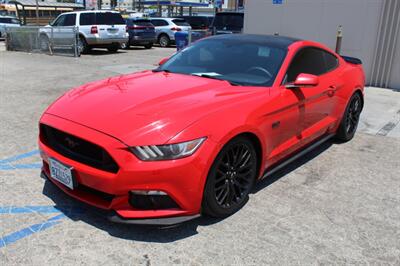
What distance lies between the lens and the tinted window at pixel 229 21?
53.0 ft

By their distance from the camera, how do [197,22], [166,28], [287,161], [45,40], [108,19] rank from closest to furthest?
[287,161] → [45,40] → [108,19] → [166,28] → [197,22]

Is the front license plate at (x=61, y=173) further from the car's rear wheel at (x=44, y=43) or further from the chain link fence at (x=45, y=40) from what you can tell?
the car's rear wheel at (x=44, y=43)

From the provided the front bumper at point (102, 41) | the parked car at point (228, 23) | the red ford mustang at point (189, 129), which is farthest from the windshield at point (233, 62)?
the front bumper at point (102, 41)

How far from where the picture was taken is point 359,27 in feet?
33.2

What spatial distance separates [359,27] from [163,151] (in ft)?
29.8

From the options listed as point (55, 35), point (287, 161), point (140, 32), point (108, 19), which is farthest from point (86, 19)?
point (287, 161)

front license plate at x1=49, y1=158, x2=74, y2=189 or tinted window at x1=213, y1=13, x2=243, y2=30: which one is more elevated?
tinted window at x1=213, y1=13, x2=243, y2=30

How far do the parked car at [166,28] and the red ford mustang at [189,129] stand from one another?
696 inches

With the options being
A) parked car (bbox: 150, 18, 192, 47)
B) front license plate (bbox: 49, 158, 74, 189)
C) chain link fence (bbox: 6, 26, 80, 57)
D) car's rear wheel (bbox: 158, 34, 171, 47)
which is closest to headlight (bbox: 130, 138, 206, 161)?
front license plate (bbox: 49, 158, 74, 189)

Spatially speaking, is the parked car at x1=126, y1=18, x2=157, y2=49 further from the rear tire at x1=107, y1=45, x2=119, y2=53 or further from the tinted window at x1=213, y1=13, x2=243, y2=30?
the tinted window at x1=213, y1=13, x2=243, y2=30

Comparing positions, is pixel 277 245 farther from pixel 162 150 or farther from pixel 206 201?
pixel 162 150

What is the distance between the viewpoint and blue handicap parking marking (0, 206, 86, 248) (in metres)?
2.95

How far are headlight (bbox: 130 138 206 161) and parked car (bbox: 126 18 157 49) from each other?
690 inches

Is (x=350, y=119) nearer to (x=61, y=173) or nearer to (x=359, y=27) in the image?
(x=61, y=173)
